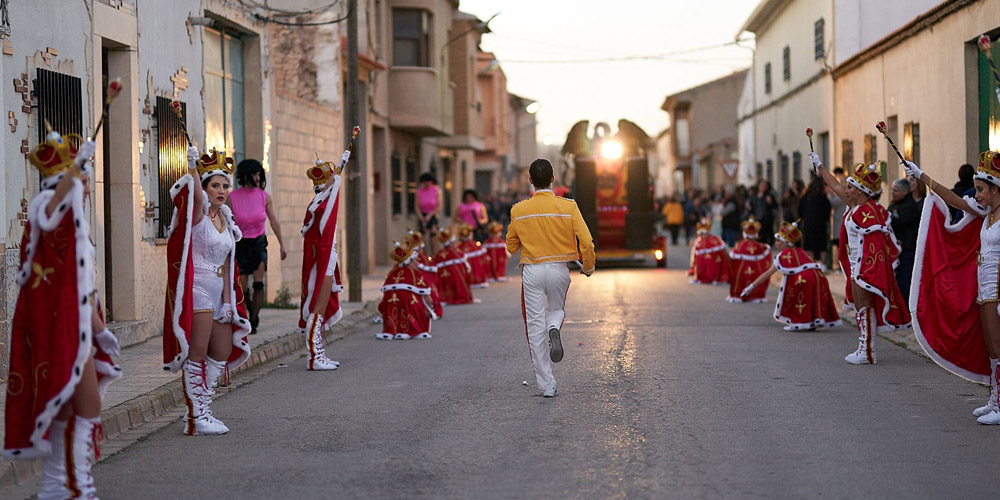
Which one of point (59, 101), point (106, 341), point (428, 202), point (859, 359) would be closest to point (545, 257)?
point (859, 359)

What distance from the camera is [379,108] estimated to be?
28906mm

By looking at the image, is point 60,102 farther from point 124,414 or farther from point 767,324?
point 767,324

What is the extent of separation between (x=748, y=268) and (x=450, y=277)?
4330 millimetres

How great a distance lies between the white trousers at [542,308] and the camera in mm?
9352

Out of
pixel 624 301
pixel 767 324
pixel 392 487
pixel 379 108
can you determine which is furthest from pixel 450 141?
pixel 392 487

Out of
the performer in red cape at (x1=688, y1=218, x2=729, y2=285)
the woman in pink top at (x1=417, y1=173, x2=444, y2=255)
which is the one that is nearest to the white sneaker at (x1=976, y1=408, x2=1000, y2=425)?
the performer in red cape at (x1=688, y1=218, x2=729, y2=285)

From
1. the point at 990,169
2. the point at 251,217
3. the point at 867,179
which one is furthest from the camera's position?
the point at 251,217

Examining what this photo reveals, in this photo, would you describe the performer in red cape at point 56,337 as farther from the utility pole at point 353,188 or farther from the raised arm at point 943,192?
the utility pole at point 353,188

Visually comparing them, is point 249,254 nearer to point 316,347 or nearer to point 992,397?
point 316,347

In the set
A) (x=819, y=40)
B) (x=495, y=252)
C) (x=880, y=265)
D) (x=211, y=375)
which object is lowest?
(x=211, y=375)

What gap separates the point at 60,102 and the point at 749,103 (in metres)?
36.5

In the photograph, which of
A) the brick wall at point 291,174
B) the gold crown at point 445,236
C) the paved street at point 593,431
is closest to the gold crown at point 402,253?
the paved street at point 593,431

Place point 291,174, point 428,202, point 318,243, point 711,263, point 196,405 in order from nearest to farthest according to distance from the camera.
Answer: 1. point 196,405
2. point 318,243
3. point 291,174
4. point 711,263
5. point 428,202

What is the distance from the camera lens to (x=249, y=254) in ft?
42.4
